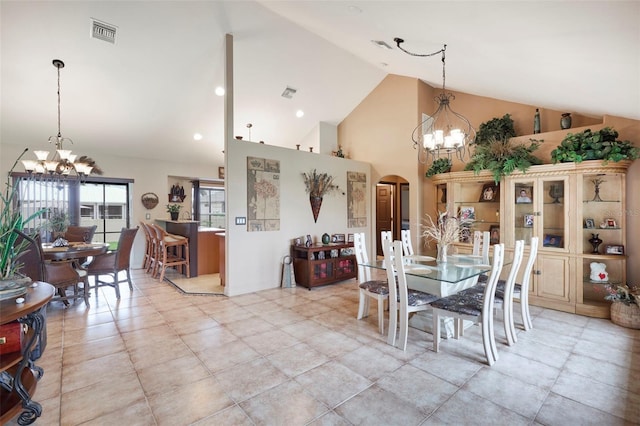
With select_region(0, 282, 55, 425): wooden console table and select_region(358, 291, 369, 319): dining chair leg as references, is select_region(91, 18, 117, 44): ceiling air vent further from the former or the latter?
select_region(358, 291, 369, 319): dining chair leg

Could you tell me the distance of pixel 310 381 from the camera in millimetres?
2391

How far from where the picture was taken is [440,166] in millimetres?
5453

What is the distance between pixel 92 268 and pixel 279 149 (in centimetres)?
340

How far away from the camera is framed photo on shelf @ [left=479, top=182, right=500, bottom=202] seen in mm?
4898

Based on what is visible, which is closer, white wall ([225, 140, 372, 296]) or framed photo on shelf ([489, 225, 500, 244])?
white wall ([225, 140, 372, 296])

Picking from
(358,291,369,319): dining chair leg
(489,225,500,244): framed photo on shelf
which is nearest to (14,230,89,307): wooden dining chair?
(358,291,369,319): dining chair leg

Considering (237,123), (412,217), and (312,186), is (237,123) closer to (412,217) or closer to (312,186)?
(312,186)

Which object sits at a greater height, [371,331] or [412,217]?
[412,217]

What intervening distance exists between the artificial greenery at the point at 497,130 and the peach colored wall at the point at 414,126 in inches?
6.7

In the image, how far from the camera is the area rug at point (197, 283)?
196 inches

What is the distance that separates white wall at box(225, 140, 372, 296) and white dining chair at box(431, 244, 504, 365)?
295 cm

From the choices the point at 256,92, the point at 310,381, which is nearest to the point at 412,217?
the point at 256,92

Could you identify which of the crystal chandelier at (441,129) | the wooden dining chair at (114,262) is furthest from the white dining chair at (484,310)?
the wooden dining chair at (114,262)

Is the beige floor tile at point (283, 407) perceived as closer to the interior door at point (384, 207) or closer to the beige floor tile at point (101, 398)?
the beige floor tile at point (101, 398)
